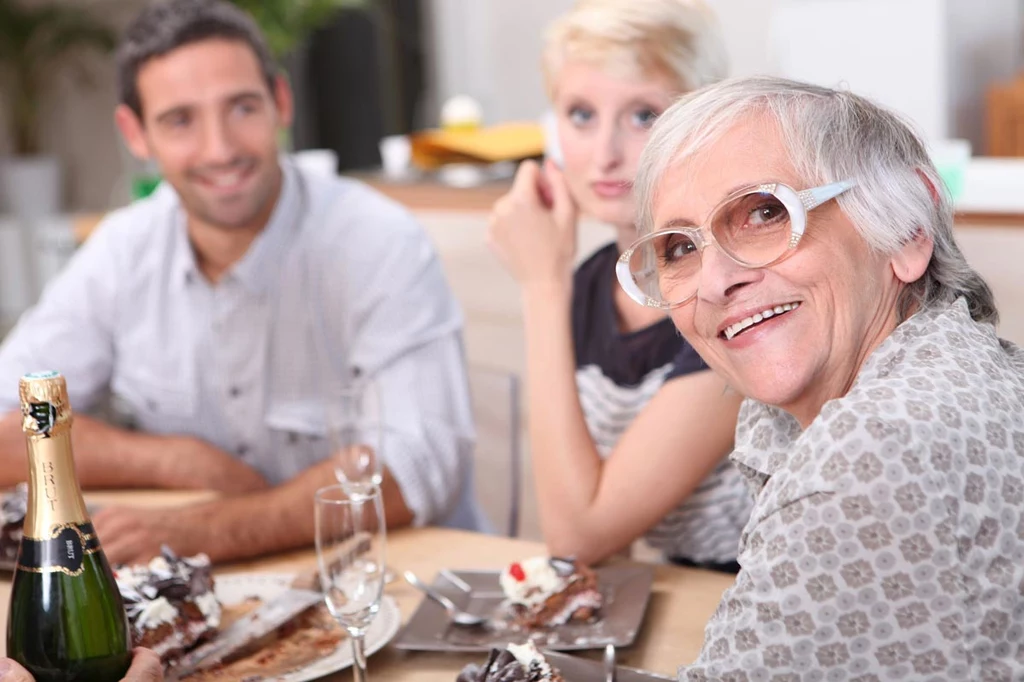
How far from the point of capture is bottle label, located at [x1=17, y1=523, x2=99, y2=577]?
1.11m

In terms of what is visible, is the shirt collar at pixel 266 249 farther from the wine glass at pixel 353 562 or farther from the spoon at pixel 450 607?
the wine glass at pixel 353 562

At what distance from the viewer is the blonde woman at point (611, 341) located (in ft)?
5.10

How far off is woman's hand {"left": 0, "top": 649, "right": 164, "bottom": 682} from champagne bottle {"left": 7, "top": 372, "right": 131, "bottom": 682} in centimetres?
2

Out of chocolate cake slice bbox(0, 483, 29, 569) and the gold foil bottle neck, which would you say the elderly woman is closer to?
the gold foil bottle neck

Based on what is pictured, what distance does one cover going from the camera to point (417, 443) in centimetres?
196

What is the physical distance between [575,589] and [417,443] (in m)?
0.63

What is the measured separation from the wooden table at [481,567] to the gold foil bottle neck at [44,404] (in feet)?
1.38

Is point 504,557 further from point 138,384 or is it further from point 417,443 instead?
point 138,384

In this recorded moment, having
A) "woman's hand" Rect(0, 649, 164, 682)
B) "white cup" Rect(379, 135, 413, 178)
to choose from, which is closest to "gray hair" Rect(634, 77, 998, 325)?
"woman's hand" Rect(0, 649, 164, 682)

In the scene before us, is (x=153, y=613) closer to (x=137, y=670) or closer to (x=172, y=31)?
(x=137, y=670)

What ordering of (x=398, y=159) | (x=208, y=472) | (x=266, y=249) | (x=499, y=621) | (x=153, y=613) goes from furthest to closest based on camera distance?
(x=398, y=159), (x=266, y=249), (x=208, y=472), (x=499, y=621), (x=153, y=613)

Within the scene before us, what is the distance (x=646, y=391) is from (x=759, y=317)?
70 cm

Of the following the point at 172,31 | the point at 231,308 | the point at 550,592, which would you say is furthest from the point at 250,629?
the point at 172,31

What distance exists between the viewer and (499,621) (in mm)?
1387
